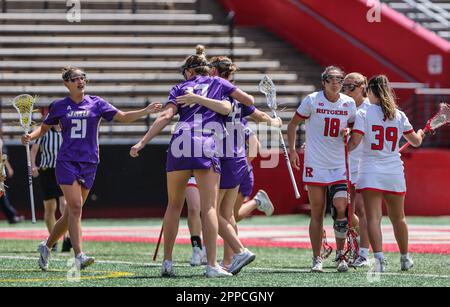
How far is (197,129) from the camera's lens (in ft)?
32.6

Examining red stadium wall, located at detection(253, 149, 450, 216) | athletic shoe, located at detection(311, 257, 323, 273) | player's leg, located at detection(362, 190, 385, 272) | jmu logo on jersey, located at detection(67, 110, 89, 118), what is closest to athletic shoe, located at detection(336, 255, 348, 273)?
athletic shoe, located at detection(311, 257, 323, 273)

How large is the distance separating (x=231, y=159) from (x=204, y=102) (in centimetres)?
86

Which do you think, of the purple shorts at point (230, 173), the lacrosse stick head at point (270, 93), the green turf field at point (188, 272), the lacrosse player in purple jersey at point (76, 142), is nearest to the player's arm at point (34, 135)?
the lacrosse player in purple jersey at point (76, 142)

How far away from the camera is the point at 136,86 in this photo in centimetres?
2375

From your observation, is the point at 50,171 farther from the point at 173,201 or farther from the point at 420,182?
the point at 420,182

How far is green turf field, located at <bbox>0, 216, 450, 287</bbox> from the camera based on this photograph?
9484mm

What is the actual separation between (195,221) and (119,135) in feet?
33.9

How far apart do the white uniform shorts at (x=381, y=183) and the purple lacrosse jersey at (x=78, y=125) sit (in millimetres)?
2474

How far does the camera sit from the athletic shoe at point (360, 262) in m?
11.3

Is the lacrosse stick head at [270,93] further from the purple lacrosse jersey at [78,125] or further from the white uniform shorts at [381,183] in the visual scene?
the purple lacrosse jersey at [78,125]
